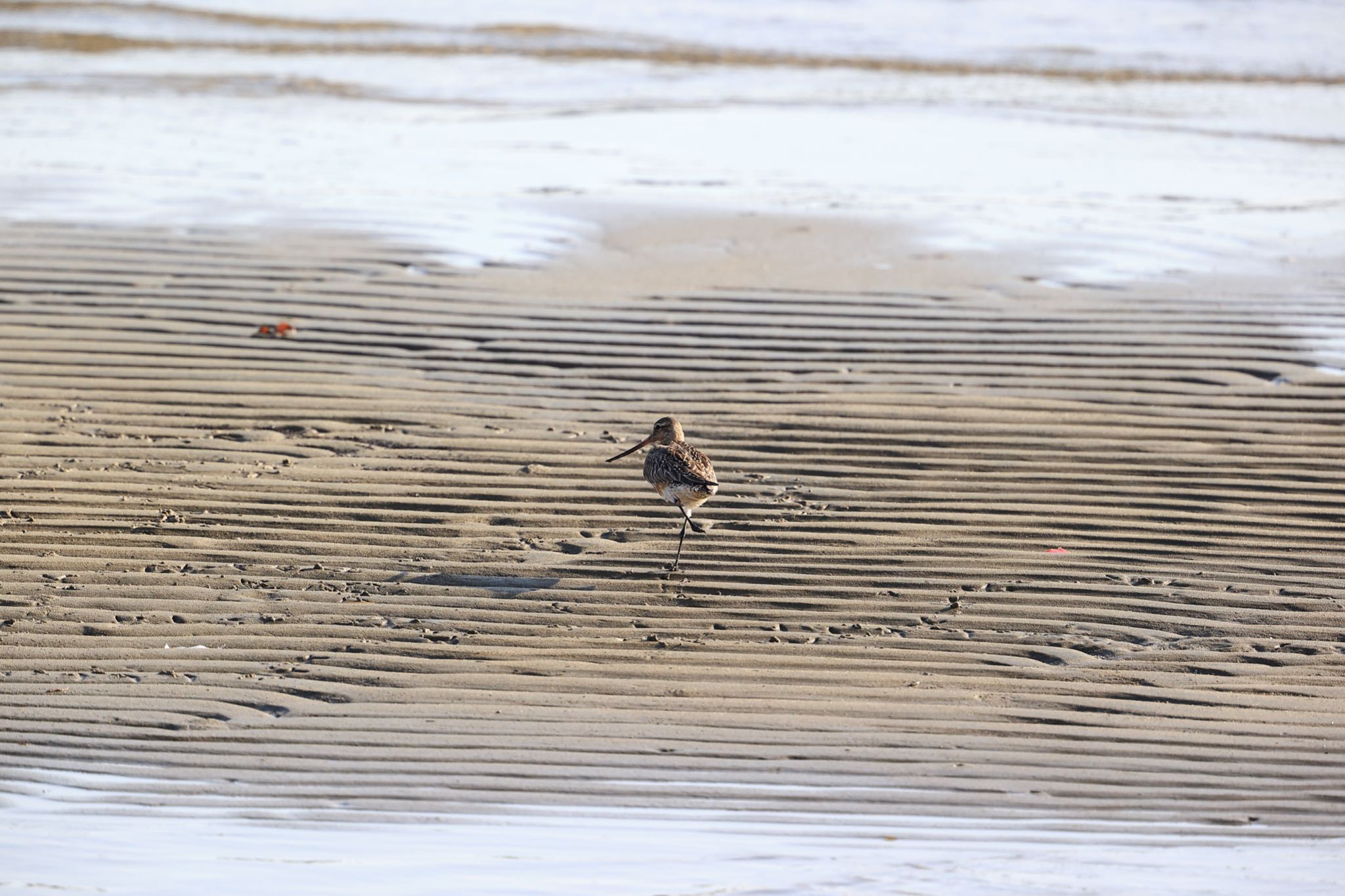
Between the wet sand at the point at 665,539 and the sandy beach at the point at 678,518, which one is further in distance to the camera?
the wet sand at the point at 665,539

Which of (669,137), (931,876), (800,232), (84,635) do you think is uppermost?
(669,137)

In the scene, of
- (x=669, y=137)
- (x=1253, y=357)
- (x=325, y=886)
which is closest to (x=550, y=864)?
(x=325, y=886)

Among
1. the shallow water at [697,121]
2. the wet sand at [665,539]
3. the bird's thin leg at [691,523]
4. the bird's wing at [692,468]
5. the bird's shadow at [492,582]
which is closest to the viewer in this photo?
the wet sand at [665,539]

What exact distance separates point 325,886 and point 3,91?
1523 cm

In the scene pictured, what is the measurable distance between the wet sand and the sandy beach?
0.02 meters

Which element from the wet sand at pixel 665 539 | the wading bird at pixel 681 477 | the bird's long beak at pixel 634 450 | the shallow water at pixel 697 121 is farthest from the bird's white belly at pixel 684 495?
the shallow water at pixel 697 121

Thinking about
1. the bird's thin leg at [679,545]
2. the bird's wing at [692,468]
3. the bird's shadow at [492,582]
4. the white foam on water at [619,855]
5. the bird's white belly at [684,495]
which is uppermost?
the bird's wing at [692,468]

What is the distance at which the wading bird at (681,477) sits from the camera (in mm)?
6242

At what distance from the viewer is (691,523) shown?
6641mm

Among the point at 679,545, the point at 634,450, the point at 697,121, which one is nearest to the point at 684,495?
the point at 679,545

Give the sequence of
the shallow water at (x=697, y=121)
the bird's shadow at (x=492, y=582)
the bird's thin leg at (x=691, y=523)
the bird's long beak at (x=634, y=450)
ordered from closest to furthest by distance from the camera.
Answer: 1. the bird's shadow at (x=492, y=582)
2. the bird's thin leg at (x=691, y=523)
3. the bird's long beak at (x=634, y=450)
4. the shallow water at (x=697, y=121)

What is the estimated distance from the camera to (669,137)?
1521 cm

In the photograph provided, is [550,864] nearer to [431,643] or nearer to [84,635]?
[431,643]

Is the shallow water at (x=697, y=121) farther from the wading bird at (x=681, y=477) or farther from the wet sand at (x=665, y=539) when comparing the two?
the wading bird at (x=681, y=477)
